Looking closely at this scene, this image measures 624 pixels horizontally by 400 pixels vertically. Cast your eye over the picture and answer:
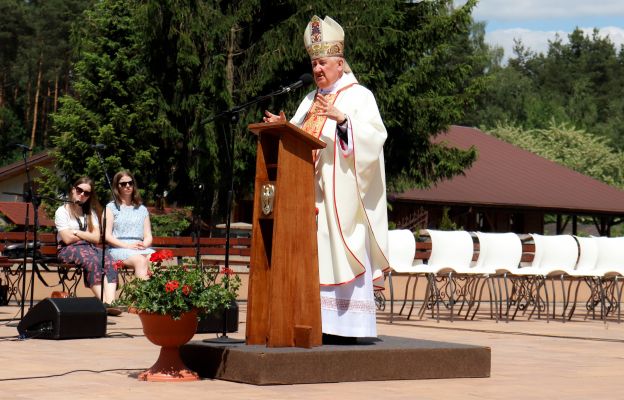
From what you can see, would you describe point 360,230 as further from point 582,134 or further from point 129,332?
point 582,134

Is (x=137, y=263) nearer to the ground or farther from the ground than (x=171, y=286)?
farther from the ground

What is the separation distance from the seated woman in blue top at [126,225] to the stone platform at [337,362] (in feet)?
17.7

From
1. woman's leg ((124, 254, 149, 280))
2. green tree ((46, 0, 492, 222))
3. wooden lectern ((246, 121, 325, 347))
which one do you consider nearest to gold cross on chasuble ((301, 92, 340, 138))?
wooden lectern ((246, 121, 325, 347))

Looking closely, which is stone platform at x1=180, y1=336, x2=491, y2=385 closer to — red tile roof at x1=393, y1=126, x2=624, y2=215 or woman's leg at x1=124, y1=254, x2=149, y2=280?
woman's leg at x1=124, y1=254, x2=149, y2=280

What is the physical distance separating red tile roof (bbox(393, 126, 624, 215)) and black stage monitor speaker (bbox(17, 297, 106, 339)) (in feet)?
90.2

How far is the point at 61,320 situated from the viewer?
1020 cm

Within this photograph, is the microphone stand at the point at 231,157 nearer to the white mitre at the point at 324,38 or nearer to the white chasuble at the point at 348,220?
the white mitre at the point at 324,38

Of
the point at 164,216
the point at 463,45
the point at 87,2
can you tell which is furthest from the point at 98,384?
the point at 463,45

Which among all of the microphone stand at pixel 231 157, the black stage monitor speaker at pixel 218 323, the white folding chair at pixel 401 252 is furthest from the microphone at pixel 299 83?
the white folding chair at pixel 401 252

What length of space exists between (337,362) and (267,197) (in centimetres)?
108

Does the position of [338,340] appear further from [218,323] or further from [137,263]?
[137,263]

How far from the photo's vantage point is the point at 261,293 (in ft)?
25.4

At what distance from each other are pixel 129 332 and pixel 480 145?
119ft

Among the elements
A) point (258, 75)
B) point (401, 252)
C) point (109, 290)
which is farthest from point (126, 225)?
point (258, 75)
